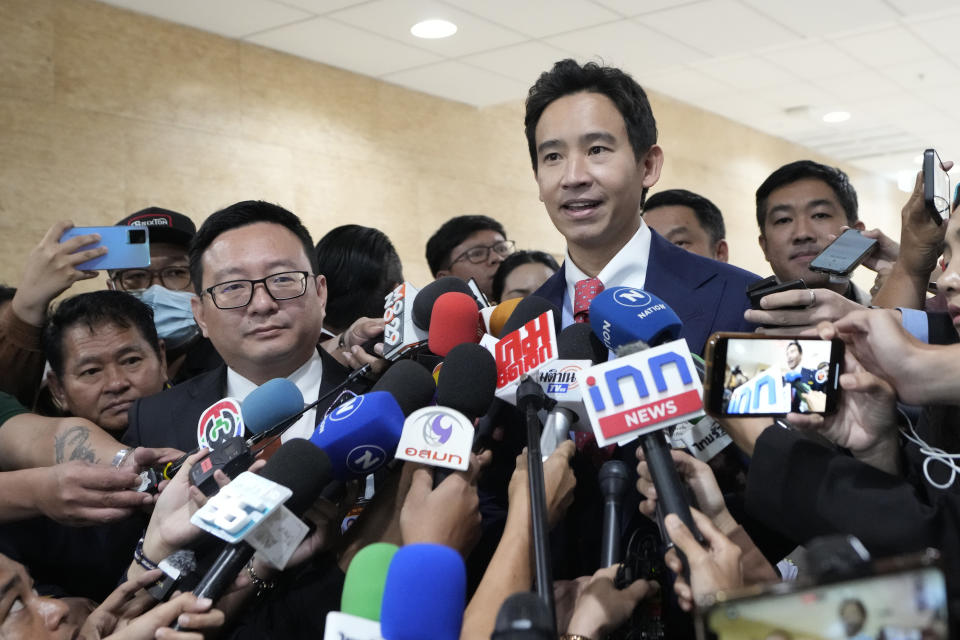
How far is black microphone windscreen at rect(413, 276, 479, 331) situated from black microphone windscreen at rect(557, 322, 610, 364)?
263 millimetres

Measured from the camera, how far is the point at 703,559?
39.8 inches

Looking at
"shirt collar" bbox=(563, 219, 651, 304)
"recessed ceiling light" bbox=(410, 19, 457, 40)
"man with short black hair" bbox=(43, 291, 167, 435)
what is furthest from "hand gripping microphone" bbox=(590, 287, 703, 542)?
"recessed ceiling light" bbox=(410, 19, 457, 40)

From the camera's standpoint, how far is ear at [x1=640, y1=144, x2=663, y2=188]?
79.4 inches

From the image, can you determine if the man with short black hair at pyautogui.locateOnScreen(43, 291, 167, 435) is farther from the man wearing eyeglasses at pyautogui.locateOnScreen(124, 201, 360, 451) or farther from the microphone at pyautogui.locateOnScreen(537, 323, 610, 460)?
the microphone at pyautogui.locateOnScreen(537, 323, 610, 460)

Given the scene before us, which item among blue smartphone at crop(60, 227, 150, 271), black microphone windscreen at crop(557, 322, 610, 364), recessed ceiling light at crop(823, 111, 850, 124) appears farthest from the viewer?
recessed ceiling light at crop(823, 111, 850, 124)

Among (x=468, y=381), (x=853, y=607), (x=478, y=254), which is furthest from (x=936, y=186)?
(x=478, y=254)

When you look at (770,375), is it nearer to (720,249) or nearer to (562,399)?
(562,399)

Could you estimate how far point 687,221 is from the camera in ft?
10.5

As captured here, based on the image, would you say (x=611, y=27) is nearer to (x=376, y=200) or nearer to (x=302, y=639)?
(x=376, y=200)

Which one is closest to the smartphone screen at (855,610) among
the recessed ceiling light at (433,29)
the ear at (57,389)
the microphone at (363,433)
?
the microphone at (363,433)

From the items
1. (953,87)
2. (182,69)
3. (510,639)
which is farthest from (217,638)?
(953,87)

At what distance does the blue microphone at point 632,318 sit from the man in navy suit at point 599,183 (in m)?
0.46

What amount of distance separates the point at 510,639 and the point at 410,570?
0.79ft

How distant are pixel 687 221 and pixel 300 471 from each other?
7.24 ft
